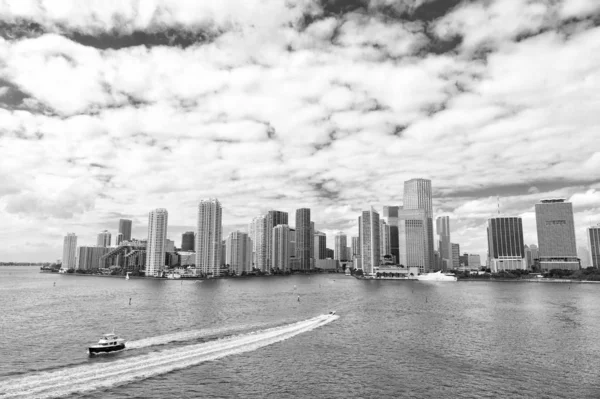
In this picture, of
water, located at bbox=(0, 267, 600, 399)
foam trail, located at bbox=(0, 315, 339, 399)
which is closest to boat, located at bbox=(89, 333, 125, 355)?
water, located at bbox=(0, 267, 600, 399)

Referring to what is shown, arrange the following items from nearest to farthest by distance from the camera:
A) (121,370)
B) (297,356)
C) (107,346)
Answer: (121,370), (107,346), (297,356)

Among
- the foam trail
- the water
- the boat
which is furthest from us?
the boat

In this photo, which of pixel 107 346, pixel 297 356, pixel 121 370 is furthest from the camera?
pixel 297 356

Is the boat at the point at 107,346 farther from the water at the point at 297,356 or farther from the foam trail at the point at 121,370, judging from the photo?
the foam trail at the point at 121,370

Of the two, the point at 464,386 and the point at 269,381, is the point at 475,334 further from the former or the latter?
the point at 269,381

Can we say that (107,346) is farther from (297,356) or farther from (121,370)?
(297,356)

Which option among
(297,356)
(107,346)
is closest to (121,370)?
(107,346)

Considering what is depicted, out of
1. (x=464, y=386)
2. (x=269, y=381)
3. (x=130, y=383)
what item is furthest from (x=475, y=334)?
(x=130, y=383)

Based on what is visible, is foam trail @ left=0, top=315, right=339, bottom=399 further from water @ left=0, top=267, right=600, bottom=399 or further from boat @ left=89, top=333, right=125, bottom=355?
boat @ left=89, top=333, right=125, bottom=355
